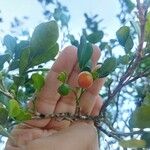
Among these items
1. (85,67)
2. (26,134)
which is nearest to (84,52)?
(85,67)

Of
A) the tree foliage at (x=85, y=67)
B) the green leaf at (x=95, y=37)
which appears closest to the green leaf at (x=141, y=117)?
the tree foliage at (x=85, y=67)

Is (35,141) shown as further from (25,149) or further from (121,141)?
(121,141)

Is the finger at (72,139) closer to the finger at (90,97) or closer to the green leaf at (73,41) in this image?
the finger at (90,97)

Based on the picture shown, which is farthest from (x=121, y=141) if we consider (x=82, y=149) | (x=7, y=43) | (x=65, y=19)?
(x=65, y=19)

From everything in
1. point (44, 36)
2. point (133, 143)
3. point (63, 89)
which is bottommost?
point (133, 143)

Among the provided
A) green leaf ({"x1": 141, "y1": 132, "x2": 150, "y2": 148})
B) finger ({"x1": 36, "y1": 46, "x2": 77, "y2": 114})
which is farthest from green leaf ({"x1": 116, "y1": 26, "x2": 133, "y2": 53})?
green leaf ({"x1": 141, "y1": 132, "x2": 150, "y2": 148})

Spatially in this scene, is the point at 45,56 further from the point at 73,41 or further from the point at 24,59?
the point at 73,41
